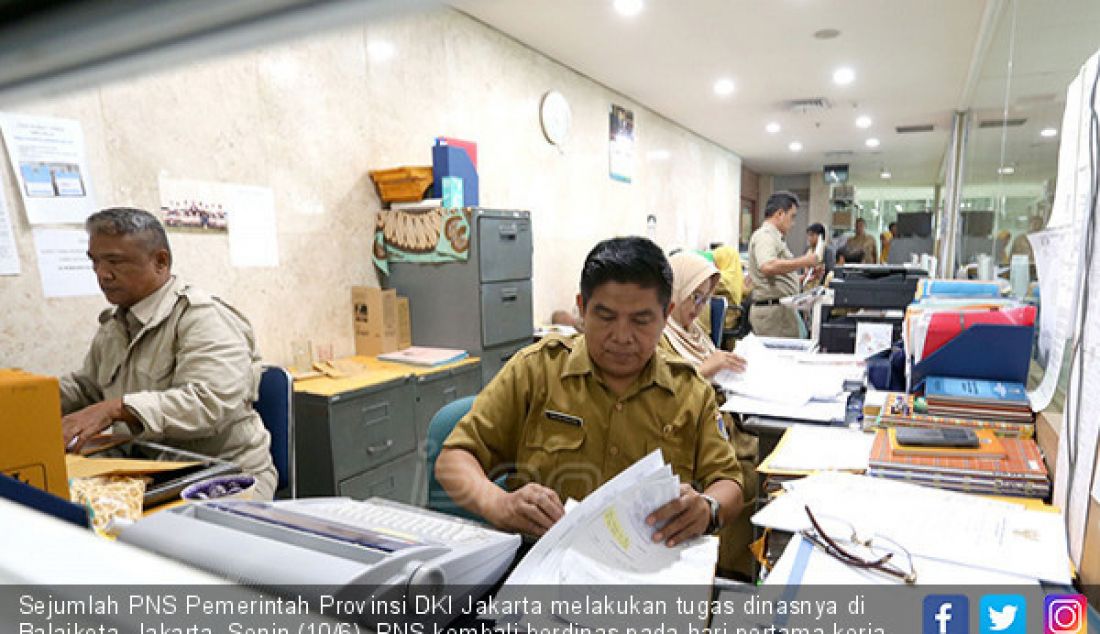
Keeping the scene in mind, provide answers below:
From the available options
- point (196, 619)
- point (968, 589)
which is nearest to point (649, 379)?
point (968, 589)

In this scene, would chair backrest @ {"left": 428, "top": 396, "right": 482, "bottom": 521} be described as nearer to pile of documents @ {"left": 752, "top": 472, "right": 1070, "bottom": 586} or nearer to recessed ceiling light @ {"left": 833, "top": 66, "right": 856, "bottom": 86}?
pile of documents @ {"left": 752, "top": 472, "right": 1070, "bottom": 586}

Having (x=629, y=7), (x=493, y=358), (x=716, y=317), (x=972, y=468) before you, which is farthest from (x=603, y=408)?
(x=629, y=7)

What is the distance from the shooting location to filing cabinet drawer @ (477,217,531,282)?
3.27 meters

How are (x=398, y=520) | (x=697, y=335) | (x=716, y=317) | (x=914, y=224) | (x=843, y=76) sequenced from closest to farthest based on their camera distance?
(x=398, y=520), (x=697, y=335), (x=716, y=317), (x=843, y=76), (x=914, y=224)

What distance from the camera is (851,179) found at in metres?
13.4

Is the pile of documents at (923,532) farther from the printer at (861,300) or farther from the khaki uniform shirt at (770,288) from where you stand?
the khaki uniform shirt at (770,288)

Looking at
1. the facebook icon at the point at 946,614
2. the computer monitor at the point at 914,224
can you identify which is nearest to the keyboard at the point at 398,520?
the facebook icon at the point at 946,614

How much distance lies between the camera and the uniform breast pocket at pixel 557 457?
1366 millimetres

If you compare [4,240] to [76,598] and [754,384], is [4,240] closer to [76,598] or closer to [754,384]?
[76,598]

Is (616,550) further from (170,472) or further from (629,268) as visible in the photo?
(170,472)

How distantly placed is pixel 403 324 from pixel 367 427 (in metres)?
0.90

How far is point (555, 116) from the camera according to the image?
16.8ft

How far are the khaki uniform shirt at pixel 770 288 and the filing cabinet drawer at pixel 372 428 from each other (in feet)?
10.0

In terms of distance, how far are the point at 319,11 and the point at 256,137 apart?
290cm
